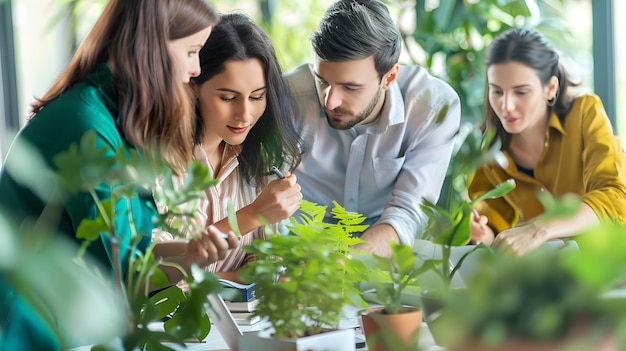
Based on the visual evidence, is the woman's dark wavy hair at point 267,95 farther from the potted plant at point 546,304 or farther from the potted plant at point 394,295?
the potted plant at point 546,304

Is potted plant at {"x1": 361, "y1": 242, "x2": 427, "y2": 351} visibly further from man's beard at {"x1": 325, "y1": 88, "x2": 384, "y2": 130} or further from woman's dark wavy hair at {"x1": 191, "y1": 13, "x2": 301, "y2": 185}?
man's beard at {"x1": 325, "y1": 88, "x2": 384, "y2": 130}

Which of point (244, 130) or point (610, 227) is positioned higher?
point (610, 227)

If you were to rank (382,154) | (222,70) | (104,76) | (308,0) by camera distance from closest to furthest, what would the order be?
1. (104,76)
2. (222,70)
3. (382,154)
4. (308,0)

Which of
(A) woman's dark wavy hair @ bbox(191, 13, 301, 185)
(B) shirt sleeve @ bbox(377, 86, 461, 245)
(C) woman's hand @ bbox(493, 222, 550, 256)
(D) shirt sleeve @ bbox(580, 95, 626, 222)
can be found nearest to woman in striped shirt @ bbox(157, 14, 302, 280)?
(A) woman's dark wavy hair @ bbox(191, 13, 301, 185)

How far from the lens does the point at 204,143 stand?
223cm

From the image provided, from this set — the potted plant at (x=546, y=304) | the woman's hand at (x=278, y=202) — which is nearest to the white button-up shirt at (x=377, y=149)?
the woman's hand at (x=278, y=202)

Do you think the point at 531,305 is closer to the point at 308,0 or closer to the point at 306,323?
the point at 306,323

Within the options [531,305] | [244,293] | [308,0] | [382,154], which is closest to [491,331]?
[531,305]

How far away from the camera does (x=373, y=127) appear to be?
8.46 ft

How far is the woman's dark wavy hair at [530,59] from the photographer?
2750 mm

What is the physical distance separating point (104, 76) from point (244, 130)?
55 cm

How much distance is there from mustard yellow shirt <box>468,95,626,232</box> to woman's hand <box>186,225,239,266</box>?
159 centimetres

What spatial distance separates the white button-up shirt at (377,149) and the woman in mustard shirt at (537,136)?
21 centimetres

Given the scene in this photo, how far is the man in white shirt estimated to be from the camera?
2.39 m
